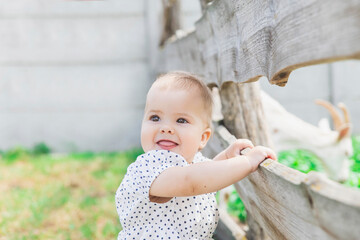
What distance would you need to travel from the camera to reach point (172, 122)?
1526 mm

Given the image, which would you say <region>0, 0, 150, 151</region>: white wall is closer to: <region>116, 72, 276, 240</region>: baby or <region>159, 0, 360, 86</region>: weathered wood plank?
<region>159, 0, 360, 86</region>: weathered wood plank

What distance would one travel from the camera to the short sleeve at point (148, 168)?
142 centimetres

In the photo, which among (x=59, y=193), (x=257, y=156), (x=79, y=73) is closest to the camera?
(x=257, y=156)

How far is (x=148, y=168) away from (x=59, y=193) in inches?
101

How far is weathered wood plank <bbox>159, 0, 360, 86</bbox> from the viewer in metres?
0.73

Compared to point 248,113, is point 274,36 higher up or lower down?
higher up

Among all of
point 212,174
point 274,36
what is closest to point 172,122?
point 212,174

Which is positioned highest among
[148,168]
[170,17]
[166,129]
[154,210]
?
[170,17]

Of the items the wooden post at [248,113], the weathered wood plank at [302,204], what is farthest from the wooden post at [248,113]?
the weathered wood plank at [302,204]

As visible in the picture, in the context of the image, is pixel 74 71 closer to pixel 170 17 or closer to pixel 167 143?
pixel 170 17

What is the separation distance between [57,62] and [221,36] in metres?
4.18

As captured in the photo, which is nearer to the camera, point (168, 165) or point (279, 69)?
point (279, 69)

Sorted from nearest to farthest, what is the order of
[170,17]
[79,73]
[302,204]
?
1. [302,204]
2. [170,17]
3. [79,73]

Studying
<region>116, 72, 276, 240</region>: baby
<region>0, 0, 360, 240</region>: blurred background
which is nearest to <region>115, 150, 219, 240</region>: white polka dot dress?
<region>116, 72, 276, 240</region>: baby
